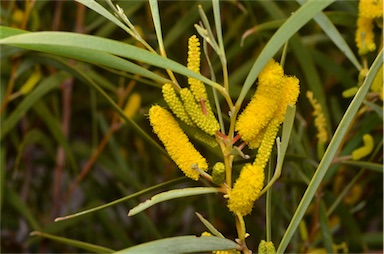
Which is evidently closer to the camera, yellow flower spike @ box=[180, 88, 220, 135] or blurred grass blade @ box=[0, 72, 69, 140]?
yellow flower spike @ box=[180, 88, 220, 135]

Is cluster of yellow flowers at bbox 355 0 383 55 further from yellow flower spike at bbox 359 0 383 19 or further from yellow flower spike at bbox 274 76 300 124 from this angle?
yellow flower spike at bbox 274 76 300 124

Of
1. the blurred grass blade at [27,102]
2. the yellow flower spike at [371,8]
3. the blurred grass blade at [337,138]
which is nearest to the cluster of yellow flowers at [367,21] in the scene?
the yellow flower spike at [371,8]

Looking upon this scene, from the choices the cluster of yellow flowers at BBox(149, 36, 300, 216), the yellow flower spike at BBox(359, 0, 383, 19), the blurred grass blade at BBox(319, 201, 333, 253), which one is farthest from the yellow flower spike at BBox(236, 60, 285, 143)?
the blurred grass blade at BBox(319, 201, 333, 253)

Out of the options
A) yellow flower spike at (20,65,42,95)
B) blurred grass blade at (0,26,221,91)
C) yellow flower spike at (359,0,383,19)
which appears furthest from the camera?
yellow flower spike at (20,65,42,95)

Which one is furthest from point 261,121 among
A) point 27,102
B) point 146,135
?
point 27,102

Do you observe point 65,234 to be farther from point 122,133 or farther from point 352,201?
point 352,201
